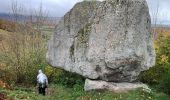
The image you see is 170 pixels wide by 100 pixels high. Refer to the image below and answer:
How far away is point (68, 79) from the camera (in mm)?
16828

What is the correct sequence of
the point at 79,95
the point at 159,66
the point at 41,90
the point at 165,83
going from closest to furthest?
the point at 79,95
the point at 165,83
the point at 41,90
the point at 159,66

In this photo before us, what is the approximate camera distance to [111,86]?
15.0 metres

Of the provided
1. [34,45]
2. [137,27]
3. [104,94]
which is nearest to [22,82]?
[34,45]

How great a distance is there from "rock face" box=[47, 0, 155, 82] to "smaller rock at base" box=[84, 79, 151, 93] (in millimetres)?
170

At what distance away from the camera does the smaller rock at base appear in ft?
48.7

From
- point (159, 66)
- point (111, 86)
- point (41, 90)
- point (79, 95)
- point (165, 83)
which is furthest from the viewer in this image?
point (159, 66)

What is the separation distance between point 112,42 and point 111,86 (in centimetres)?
141

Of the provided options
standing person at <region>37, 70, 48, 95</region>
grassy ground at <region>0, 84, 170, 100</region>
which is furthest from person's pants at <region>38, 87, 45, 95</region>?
grassy ground at <region>0, 84, 170, 100</region>

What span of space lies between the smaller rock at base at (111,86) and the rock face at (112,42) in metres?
0.17

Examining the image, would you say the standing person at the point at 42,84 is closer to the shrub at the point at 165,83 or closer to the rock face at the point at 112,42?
the rock face at the point at 112,42

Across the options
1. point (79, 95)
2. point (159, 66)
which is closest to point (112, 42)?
point (79, 95)

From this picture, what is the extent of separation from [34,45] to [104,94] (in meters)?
4.42

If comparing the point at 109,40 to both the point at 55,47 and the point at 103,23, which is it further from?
the point at 55,47

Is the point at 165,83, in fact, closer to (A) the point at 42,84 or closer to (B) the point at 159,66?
(B) the point at 159,66
